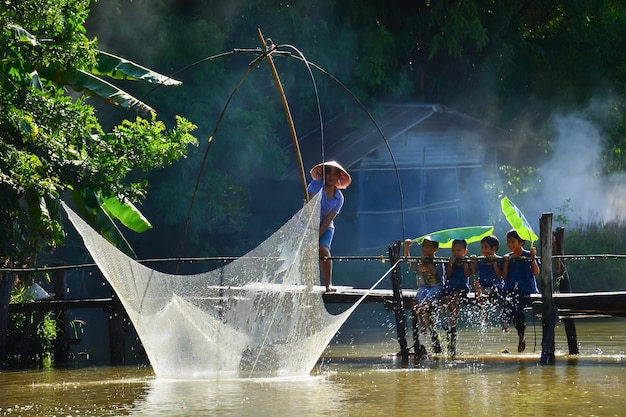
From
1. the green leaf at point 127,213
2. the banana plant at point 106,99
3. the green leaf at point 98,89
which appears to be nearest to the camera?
the banana plant at point 106,99

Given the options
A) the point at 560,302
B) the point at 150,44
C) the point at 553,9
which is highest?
the point at 553,9

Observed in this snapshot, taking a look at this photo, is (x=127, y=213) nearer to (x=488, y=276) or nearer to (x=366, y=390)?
(x=488, y=276)

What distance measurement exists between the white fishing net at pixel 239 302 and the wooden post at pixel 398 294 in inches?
64.4

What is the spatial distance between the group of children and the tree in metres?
2.62

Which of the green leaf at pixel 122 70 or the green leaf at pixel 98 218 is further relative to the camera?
the green leaf at pixel 122 70

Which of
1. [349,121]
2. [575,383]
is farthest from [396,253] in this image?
[349,121]

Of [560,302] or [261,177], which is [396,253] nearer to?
[560,302]

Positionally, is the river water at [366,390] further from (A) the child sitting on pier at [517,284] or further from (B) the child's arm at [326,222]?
(B) the child's arm at [326,222]

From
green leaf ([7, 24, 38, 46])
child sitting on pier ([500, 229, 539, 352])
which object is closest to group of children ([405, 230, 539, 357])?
child sitting on pier ([500, 229, 539, 352])

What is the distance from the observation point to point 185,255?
66.2 feet

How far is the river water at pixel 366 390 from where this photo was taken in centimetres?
743

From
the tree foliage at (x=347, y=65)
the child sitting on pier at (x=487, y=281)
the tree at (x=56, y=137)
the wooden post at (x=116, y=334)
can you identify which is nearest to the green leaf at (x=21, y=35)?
the tree at (x=56, y=137)

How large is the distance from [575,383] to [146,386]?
3.15 meters

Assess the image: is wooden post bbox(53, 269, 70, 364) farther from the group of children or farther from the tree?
the group of children
